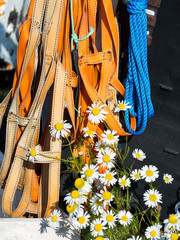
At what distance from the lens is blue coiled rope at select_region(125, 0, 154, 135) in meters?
1.77

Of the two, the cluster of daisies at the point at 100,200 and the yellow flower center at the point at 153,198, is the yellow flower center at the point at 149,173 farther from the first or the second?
the yellow flower center at the point at 153,198

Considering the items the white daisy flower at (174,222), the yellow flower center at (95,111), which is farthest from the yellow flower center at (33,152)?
the white daisy flower at (174,222)

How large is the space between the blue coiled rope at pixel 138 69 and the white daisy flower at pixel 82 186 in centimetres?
58

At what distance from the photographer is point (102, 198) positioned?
1.59m

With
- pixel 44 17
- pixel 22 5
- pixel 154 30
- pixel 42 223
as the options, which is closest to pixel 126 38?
pixel 154 30

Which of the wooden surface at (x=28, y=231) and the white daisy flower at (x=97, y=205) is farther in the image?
the wooden surface at (x=28, y=231)

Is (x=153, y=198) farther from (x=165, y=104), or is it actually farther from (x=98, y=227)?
(x=165, y=104)

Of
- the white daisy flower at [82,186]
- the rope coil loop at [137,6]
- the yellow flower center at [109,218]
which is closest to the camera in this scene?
the white daisy flower at [82,186]

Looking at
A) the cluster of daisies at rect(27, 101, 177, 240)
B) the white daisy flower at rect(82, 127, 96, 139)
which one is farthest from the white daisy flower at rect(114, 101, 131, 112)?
the white daisy flower at rect(82, 127, 96, 139)

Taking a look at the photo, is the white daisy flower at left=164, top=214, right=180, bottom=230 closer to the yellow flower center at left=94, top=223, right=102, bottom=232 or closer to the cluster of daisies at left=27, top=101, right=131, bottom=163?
the yellow flower center at left=94, top=223, right=102, bottom=232

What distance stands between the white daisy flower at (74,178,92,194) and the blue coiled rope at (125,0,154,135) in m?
0.58

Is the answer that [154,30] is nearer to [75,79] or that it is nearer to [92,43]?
[92,43]

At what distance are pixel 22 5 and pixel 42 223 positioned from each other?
113 inches

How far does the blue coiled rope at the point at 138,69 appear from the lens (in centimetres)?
177
